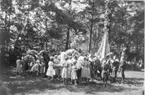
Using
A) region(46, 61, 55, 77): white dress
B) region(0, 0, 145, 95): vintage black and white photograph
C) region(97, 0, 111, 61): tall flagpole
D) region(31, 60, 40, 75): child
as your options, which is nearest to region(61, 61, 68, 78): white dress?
region(0, 0, 145, 95): vintage black and white photograph

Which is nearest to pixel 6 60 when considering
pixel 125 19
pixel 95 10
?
pixel 95 10

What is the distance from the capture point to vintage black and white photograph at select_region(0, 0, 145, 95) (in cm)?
1250

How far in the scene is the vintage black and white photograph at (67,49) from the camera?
1250cm

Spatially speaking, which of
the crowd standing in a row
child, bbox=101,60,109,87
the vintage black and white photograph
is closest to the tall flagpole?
the vintage black and white photograph

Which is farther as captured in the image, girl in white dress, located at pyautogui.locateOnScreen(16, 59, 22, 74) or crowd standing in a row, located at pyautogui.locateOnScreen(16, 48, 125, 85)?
girl in white dress, located at pyautogui.locateOnScreen(16, 59, 22, 74)

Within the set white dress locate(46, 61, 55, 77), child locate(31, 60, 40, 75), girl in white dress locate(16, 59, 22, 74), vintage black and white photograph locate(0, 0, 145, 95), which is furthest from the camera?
girl in white dress locate(16, 59, 22, 74)

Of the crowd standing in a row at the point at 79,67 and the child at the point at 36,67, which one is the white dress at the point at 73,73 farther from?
the child at the point at 36,67

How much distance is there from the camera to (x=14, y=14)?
27.6 meters

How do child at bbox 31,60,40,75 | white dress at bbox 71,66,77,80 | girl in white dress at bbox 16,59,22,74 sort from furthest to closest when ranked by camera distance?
1. girl in white dress at bbox 16,59,22,74
2. child at bbox 31,60,40,75
3. white dress at bbox 71,66,77,80

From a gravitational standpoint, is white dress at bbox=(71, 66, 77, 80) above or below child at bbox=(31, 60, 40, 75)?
below

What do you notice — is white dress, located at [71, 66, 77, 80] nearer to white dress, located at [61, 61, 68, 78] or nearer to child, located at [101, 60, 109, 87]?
white dress, located at [61, 61, 68, 78]

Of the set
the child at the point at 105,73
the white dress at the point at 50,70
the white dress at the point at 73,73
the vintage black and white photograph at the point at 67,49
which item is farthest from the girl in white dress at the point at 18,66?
the child at the point at 105,73

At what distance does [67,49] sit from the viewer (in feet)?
101

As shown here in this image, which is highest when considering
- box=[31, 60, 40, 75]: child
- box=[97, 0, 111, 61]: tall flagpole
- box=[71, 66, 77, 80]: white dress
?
box=[97, 0, 111, 61]: tall flagpole
